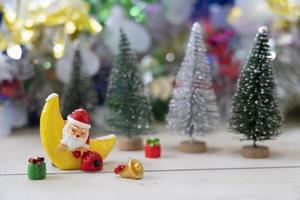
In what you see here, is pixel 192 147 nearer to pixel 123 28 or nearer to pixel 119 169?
pixel 119 169

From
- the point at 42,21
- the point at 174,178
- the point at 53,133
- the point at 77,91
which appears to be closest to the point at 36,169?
the point at 53,133

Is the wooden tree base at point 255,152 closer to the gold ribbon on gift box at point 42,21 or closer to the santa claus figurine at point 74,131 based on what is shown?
the santa claus figurine at point 74,131

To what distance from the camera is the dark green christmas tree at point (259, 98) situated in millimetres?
799

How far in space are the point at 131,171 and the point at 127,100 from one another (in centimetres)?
20

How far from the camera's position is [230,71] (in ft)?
3.53

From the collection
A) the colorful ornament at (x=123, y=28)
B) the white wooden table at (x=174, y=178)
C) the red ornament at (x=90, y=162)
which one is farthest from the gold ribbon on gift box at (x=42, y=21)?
the red ornament at (x=90, y=162)

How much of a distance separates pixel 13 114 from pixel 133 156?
0.30 m

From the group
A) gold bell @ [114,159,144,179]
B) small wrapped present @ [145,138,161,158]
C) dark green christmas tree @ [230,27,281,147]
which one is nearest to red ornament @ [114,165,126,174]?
gold bell @ [114,159,144,179]

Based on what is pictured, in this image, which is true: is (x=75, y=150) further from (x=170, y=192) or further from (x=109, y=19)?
(x=109, y=19)

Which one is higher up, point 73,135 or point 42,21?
point 42,21

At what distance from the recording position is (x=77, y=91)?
931 mm

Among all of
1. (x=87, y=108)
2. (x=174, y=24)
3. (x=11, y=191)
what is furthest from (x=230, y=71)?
(x=11, y=191)

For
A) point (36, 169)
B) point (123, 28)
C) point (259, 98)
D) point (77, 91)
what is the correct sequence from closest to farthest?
point (36, 169), point (259, 98), point (77, 91), point (123, 28)

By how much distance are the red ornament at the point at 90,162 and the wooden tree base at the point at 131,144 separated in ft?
0.45
